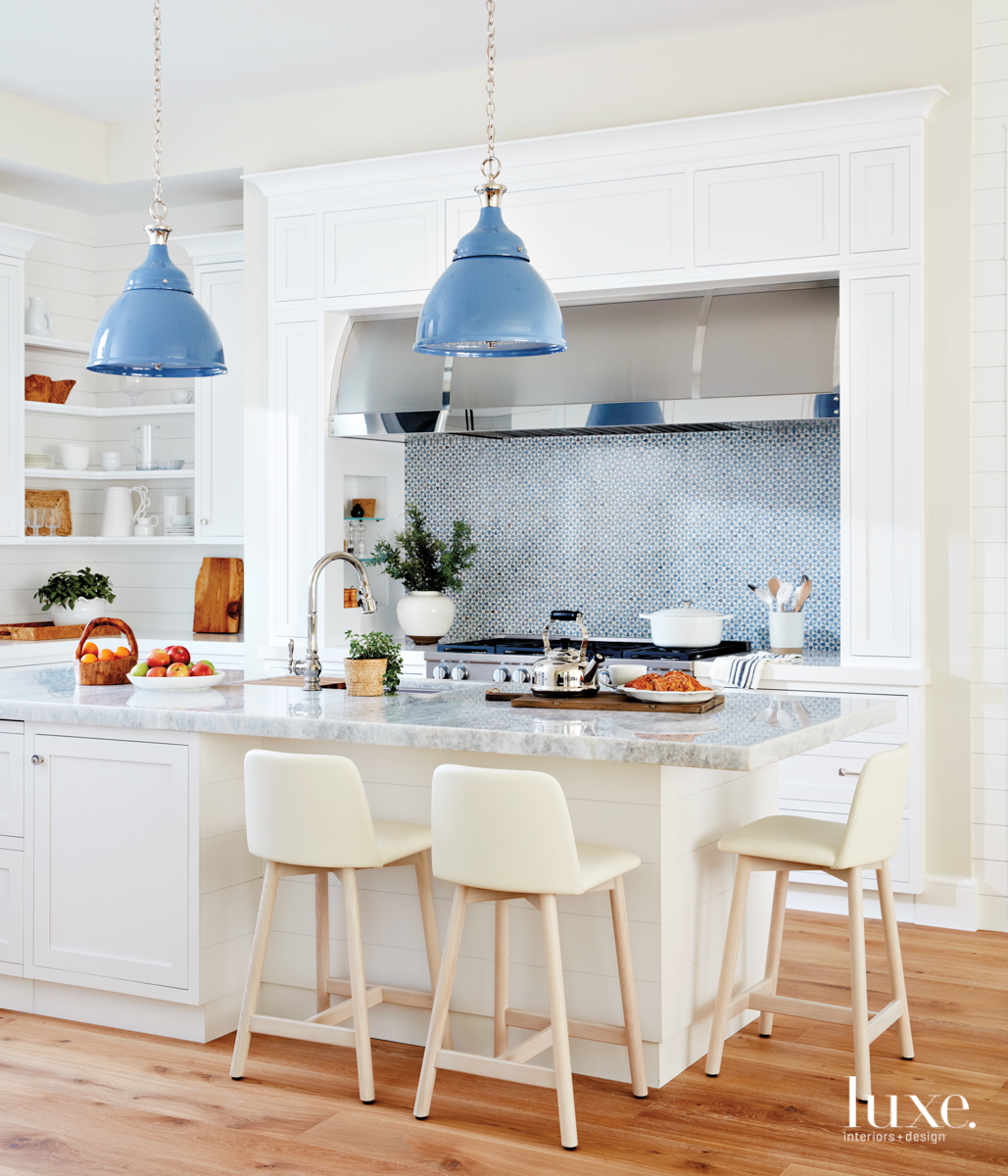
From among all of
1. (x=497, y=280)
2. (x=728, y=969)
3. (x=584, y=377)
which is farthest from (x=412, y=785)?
(x=584, y=377)

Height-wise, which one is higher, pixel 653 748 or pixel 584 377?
pixel 584 377

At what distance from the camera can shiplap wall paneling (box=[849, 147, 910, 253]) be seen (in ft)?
14.6

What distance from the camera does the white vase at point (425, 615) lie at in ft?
18.1

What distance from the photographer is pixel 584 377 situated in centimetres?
500

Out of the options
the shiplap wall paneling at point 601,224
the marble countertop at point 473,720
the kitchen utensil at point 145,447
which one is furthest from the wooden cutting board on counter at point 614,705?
the kitchen utensil at point 145,447

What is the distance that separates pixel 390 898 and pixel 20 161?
3893 millimetres

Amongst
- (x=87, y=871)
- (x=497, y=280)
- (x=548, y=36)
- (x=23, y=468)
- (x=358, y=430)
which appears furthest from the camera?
(x=23, y=468)

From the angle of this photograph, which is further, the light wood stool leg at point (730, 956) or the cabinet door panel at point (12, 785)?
the cabinet door panel at point (12, 785)

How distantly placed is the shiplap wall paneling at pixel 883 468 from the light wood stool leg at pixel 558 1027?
2.20 meters

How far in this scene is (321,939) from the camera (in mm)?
3348

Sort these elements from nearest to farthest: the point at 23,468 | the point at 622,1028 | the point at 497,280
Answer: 1. the point at 622,1028
2. the point at 497,280
3. the point at 23,468

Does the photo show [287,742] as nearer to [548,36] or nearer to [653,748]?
[653,748]

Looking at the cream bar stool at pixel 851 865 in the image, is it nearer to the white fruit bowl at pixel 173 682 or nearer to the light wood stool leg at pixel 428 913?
the light wood stool leg at pixel 428 913

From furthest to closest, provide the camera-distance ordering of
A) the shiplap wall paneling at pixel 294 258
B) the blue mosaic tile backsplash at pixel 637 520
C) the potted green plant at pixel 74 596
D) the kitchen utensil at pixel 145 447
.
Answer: the kitchen utensil at pixel 145 447 → the potted green plant at pixel 74 596 → the shiplap wall paneling at pixel 294 258 → the blue mosaic tile backsplash at pixel 637 520
